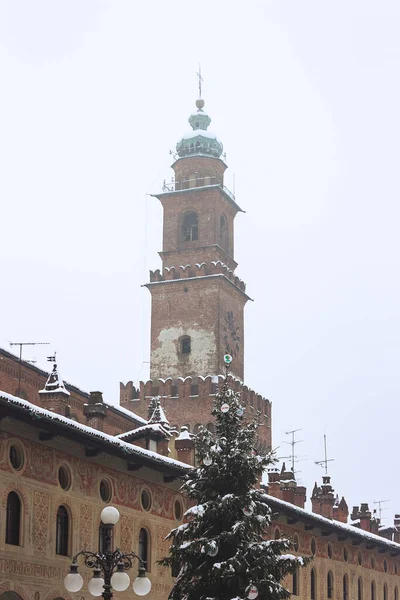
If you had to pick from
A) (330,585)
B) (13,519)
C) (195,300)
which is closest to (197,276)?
(195,300)

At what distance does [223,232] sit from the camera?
62.9 meters

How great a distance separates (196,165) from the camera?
2472 inches

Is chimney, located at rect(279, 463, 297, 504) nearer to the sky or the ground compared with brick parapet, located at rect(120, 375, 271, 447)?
nearer to the ground

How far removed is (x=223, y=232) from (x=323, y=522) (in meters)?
27.3

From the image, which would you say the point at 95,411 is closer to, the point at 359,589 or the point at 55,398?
the point at 55,398

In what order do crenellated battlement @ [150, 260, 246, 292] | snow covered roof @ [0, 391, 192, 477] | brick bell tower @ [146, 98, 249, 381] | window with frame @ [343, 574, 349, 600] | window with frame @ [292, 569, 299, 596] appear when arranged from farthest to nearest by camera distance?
crenellated battlement @ [150, 260, 246, 292] → brick bell tower @ [146, 98, 249, 381] → window with frame @ [343, 574, 349, 600] → window with frame @ [292, 569, 299, 596] → snow covered roof @ [0, 391, 192, 477]

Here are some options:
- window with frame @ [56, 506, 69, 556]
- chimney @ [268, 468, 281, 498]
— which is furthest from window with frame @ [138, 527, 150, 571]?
chimney @ [268, 468, 281, 498]

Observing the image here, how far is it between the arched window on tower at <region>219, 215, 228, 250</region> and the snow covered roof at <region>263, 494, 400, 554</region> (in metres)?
21.2

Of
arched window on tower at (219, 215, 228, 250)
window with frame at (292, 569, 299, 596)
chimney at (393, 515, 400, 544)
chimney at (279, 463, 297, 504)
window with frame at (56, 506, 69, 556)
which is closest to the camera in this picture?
window with frame at (56, 506, 69, 556)

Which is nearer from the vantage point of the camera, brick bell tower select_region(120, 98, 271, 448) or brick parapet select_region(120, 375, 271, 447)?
brick parapet select_region(120, 375, 271, 447)

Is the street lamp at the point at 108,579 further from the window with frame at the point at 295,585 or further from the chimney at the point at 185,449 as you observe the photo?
the window with frame at the point at 295,585

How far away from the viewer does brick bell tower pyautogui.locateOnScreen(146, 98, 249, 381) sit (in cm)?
5909

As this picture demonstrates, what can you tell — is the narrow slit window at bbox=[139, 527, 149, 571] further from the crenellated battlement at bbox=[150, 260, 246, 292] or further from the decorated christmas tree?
the crenellated battlement at bbox=[150, 260, 246, 292]

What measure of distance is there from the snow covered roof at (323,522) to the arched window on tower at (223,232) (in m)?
21.2
